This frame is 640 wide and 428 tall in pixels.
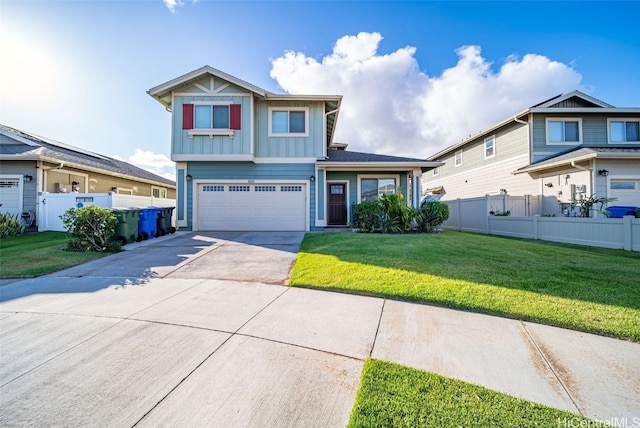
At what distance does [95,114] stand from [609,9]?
18.9 m

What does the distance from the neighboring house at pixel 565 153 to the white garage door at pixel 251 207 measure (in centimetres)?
1159

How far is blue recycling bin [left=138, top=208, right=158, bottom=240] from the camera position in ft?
29.5

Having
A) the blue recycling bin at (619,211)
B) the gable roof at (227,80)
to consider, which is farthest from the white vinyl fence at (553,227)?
the gable roof at (227,80)

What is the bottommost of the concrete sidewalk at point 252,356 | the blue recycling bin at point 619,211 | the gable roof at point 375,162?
the concrete sidewalk at point 252,356

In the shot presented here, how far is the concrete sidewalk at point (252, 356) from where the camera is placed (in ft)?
5.71

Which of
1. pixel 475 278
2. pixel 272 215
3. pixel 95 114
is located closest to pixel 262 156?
pixel 272 215

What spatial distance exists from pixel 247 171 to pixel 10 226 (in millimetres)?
8610

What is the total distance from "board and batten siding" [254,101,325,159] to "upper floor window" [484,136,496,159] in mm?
11267

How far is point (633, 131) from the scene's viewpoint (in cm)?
1355

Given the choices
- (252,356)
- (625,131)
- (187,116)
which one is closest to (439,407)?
(252,356)

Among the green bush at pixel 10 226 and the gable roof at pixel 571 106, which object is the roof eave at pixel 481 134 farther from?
the green bush at pixel 10 226

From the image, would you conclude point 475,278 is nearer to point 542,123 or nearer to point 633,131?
point 542,123

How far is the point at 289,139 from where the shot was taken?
11.5 metres

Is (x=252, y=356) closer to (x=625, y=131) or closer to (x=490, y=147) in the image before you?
(x=490, y=147)
